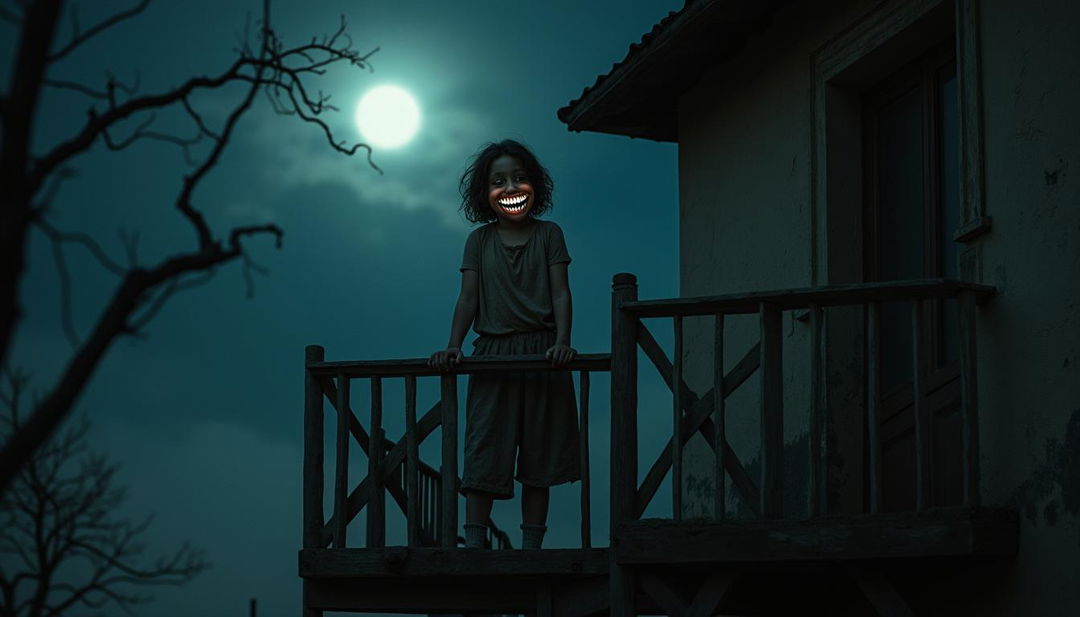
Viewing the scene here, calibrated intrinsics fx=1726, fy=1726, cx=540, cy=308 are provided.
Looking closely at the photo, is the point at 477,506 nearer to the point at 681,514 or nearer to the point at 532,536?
the point at 532,536

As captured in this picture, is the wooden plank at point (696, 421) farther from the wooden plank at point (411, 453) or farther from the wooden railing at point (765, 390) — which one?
the wooden plank at point (411, 453)

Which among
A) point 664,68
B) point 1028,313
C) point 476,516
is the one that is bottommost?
point 476,516

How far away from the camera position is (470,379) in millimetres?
9156

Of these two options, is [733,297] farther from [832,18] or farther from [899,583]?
[832,18]

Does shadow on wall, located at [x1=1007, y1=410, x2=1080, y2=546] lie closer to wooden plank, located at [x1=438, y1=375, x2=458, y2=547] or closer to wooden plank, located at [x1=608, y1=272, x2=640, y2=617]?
wooden plank, located at [x1=608, y1=272, x2=640, y2=617]

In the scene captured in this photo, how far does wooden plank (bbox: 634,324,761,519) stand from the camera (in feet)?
26.8

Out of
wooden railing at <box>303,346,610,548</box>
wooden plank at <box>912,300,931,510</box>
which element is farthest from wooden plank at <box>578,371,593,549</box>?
wooden plank at <box>912,300,931,510</box>

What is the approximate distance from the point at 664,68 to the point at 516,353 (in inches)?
124

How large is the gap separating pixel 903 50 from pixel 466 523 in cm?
350

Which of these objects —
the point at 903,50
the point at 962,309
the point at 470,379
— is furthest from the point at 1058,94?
the point at 470,379

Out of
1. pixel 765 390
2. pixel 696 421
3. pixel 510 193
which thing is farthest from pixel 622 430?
pixel 510 193

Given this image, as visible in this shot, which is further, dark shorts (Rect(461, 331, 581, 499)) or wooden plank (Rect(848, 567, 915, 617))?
dark shorts (Rect(461, 331, 581, 499))

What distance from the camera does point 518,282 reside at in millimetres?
9156

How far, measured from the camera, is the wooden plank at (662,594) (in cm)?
827
